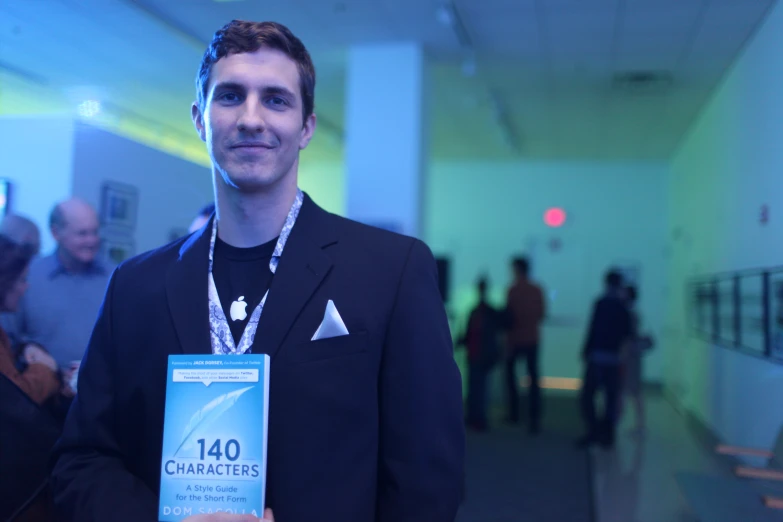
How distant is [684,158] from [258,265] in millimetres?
8783

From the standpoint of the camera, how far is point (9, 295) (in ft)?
7.16

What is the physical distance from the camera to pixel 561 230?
432 inches

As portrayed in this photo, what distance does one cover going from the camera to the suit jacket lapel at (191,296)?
1.28 meters

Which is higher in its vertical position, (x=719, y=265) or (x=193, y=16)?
(x=193, y=16)

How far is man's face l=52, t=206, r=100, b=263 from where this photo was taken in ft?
7.66

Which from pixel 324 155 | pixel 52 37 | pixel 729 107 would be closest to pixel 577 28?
pixel 729 107

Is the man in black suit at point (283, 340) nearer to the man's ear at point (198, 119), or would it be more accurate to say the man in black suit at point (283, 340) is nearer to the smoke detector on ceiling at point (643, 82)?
the man's ear at point (198, 119)

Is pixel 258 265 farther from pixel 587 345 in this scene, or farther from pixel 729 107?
pixel 729 107

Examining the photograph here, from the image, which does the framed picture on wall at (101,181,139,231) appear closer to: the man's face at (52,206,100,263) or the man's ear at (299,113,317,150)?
the man's face at (52,206,100,263)

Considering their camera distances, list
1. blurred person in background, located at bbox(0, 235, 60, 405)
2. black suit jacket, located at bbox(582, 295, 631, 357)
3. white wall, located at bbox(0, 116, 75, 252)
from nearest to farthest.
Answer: blurred person in background, located at bbox(0, 235, 60, 405), white wall, located at bbox(0, 116, 75, 252), black suit jacket, located at bbox(582, 295, 631, 357)

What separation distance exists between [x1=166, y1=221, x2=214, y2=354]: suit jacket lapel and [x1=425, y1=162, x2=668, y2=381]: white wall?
31.2 feet

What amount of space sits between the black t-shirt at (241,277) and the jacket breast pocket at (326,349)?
12cm

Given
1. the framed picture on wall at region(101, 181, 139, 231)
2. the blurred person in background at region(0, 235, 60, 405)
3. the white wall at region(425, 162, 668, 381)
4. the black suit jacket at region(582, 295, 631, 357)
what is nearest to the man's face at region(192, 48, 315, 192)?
the blurred person in background at region(0, 235, 60, 405)

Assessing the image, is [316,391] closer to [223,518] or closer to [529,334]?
[223,518]
